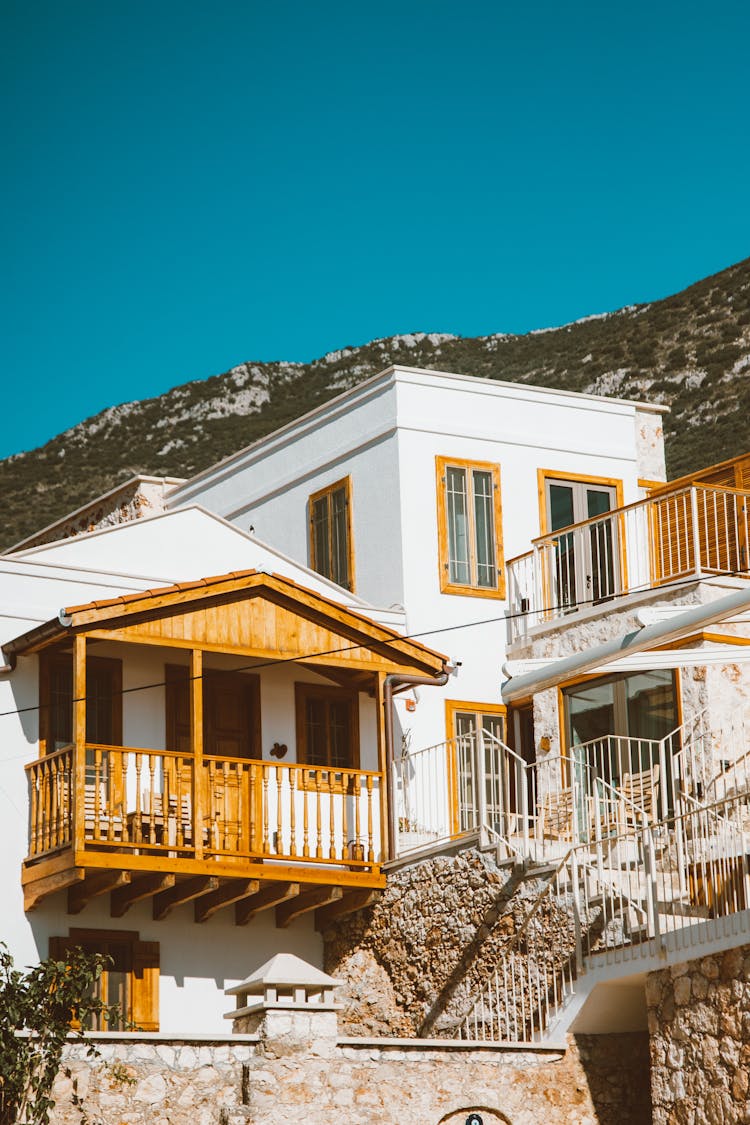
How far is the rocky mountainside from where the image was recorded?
4981 cm

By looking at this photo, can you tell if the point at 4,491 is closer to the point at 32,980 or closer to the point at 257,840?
the point at 257,840

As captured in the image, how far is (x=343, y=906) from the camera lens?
19844mm

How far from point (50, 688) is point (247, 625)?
7.46ft

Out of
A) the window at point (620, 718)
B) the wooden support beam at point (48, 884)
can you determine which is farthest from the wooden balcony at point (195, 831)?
the window at point (620, 718)

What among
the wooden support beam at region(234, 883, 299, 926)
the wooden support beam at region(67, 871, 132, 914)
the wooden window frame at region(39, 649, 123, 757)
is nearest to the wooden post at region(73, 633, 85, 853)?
the wooden support beam at region(67, 871, 132, 914)

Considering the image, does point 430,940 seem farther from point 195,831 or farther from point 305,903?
point 195,831

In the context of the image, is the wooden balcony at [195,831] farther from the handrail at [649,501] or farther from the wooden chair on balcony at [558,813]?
the handrail at [649,501]

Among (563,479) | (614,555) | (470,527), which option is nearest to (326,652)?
(470,527)

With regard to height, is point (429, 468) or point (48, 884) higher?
point (429, 468)

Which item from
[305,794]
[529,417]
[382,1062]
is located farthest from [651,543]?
[382,1062]

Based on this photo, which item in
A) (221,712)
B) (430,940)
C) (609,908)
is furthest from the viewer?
(221,712)

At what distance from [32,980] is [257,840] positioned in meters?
4.84

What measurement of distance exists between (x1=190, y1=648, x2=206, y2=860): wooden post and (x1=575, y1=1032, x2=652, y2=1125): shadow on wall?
4.71 metres

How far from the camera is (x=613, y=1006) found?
52.9 ft
